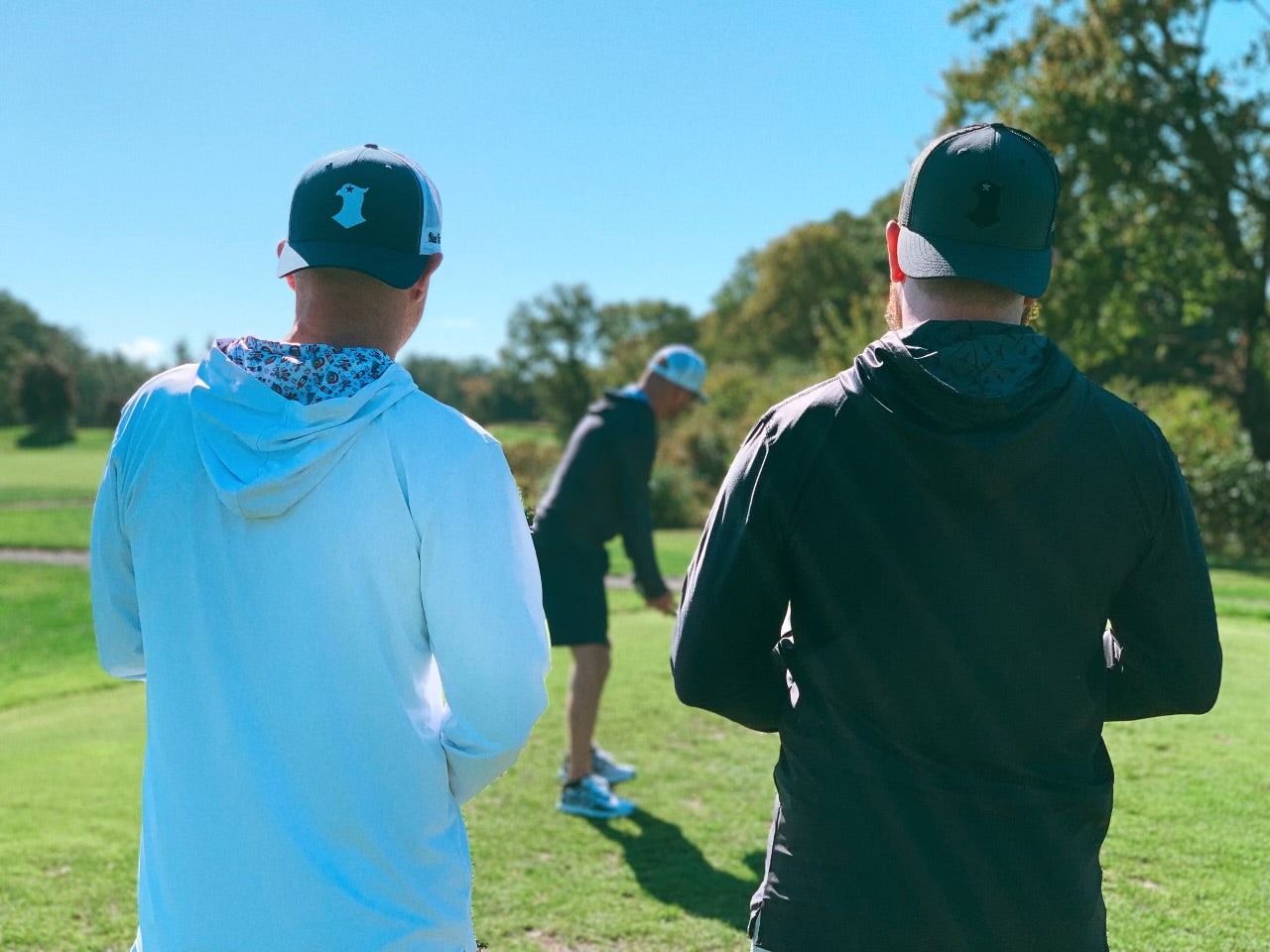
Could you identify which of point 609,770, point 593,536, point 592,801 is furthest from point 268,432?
point 609,770

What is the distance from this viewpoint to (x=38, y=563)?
67.1 ft

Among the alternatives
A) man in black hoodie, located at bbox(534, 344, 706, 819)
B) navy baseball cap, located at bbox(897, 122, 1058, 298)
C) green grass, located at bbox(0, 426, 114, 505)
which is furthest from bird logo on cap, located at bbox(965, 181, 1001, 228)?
green grass, located at bbox(0, 426, 114, 505)

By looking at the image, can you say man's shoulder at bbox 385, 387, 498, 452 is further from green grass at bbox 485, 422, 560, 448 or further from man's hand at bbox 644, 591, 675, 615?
green grass at bbox 485, 422, 560, 448

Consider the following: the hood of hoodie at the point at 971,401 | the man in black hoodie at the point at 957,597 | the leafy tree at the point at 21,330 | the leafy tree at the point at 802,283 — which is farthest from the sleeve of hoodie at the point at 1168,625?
the leafy tree at the point at 21,330

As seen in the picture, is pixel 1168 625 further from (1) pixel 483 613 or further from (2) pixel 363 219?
(2) pixel 363 219

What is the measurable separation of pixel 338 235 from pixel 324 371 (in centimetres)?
29

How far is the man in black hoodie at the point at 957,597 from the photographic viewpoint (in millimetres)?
1702

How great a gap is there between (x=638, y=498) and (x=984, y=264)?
11.8 feet

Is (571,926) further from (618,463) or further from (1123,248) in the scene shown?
(1123,248)

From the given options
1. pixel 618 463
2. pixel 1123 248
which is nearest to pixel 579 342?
pixel 1123 248

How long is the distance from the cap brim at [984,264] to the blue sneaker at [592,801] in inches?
154

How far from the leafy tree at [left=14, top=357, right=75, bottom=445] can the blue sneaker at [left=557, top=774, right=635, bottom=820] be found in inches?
2383

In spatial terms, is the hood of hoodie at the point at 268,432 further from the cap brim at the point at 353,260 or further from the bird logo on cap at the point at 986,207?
the bird logo on cap at the point at 986,207

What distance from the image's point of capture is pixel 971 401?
1.70 m
